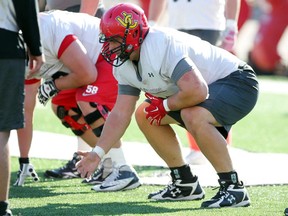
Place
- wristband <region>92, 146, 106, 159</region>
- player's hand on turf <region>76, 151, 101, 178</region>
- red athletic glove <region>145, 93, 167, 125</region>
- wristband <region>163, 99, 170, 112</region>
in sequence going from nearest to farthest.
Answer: player's hand on turf <region>76, 151, 101, 178</region>
wristband <region>92, 146, 106, 159</region>
wristband <region>163, 99, 170, 112</region>
red athletic glove <region>145, 93, 167, 125</region>

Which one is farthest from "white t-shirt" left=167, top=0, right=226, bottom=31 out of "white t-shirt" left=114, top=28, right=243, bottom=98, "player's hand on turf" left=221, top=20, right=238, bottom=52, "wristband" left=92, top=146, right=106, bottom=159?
"wristband" left=92, top=146, right=106, bottom=159

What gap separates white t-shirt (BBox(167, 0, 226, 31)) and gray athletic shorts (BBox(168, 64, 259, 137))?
1.78 m

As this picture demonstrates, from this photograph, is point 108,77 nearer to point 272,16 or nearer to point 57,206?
point 57,206

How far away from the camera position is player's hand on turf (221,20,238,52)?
8195 mm

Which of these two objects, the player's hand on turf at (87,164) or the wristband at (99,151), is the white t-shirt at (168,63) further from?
the player's hand on turf at (87,164)

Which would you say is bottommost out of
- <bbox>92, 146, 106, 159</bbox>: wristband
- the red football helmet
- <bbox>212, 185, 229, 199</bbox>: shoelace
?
<bbox>212, 185, 229, 199</bbox>: shoelace

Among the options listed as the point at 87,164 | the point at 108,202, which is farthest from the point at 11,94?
the point at 108,202

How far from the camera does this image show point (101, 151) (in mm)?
6051

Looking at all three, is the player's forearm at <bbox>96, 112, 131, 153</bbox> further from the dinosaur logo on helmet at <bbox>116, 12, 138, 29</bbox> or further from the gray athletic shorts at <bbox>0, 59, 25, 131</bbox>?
the gray athletic shorts at <bbox>0, 59, 25, 131</bbox>

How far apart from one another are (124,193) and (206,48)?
127 cm

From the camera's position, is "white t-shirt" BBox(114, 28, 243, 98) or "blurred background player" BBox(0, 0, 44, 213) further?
"white t-shirt" BBox(114, 28, 243, 98)

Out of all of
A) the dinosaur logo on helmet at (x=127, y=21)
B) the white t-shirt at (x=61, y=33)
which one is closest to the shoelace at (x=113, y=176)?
the white t-shirt at (x=61, y=33)

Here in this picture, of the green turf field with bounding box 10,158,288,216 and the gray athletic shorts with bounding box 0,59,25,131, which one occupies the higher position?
the gray athletic shorts with bounding box 0,59,25,131

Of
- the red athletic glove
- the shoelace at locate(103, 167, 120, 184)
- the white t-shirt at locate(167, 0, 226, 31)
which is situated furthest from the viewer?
the white t-shirt at locate(167, 0, 226, 31)
